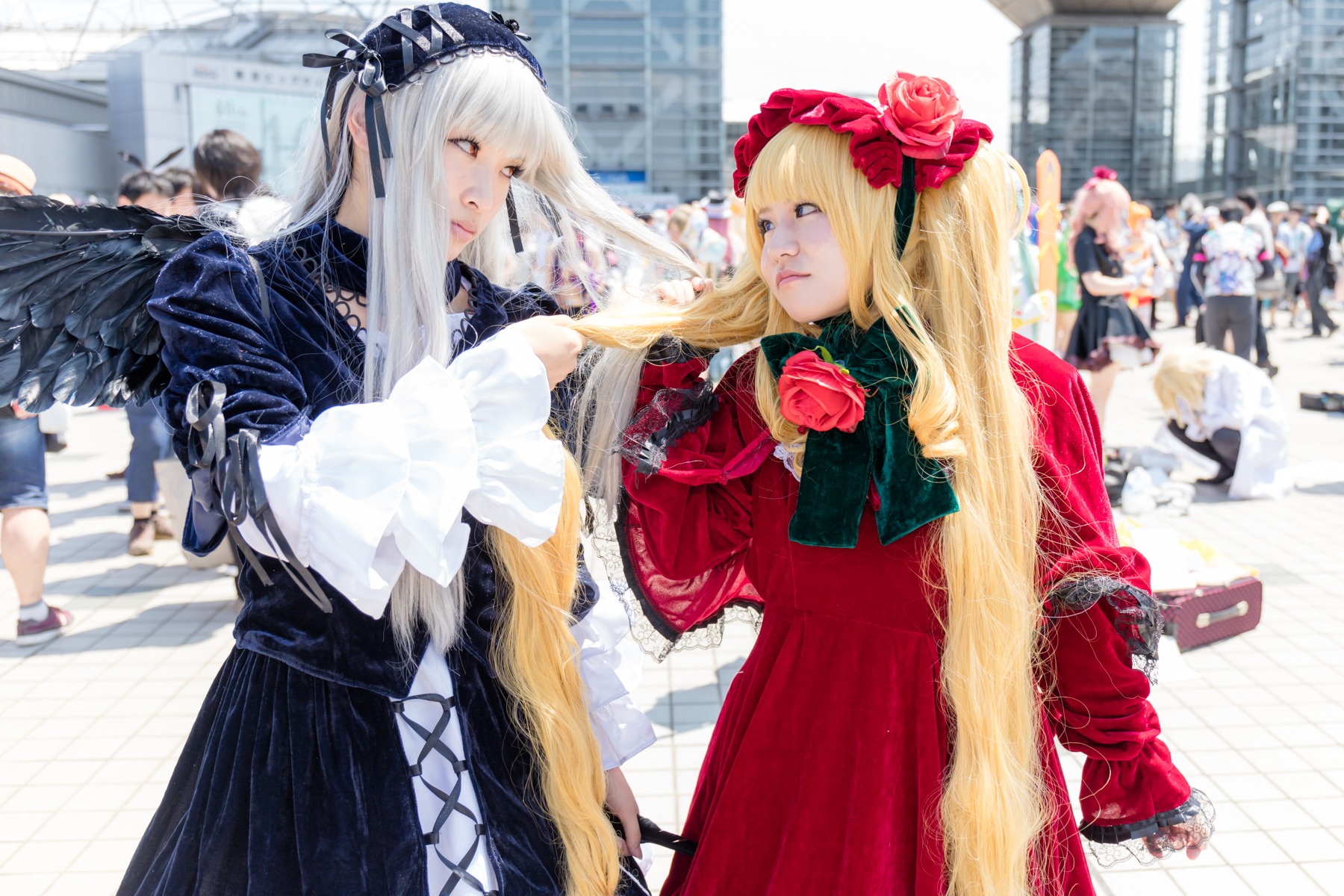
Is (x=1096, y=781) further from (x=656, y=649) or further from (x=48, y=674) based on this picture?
(x=48, y=674)

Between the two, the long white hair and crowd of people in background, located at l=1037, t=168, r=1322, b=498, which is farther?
crowd of people in background, located at l=1037, t=168, r=1322, b=498

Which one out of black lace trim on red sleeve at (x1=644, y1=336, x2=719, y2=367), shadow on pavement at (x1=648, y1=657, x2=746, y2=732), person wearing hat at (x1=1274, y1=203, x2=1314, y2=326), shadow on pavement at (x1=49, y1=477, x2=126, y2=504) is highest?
person wearing hat at (x1=1274, y1=203, x2=1314, y2=326)

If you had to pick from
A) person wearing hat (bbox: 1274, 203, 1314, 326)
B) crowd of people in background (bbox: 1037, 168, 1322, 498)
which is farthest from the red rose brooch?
person wearing hat (bbox: 1274, 203, 1314, 326)

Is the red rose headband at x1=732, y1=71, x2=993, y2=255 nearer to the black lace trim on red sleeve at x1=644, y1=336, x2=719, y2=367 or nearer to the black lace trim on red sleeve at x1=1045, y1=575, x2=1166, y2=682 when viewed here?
the black lace trim on red sleeve at x1=644, y1=336, x2=719, y2=367

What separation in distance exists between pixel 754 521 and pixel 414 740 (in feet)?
1.99

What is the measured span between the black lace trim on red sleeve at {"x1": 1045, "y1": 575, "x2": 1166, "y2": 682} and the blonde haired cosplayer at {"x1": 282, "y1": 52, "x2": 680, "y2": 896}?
721 millimetres

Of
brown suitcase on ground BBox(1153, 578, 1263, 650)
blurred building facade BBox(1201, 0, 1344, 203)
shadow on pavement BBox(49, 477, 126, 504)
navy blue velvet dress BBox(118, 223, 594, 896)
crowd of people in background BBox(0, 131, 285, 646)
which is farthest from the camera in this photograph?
blurred building facade BBox(1201, 0, 1344, 203)

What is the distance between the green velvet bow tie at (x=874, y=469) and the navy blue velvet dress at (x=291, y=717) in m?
0.49

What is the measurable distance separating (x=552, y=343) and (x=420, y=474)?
287 millimetres

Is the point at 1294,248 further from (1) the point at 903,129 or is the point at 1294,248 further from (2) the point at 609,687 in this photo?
(2) the point at 609,687

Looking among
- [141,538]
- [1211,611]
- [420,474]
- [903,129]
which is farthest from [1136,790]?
[141,538]

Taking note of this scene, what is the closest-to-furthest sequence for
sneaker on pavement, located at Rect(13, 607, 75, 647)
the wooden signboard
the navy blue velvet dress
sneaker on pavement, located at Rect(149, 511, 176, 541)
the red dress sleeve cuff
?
the navy blue velvet dress < the red dress sleeve cuff < sneaker on pavement, located at Rect(13, 607, 75, 647) < the wooden signboard < sneaker on pavement, located at Rect(149, 511, 176, 541)

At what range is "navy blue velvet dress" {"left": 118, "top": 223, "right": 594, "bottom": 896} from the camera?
1.20 m

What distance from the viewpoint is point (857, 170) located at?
135 cm
